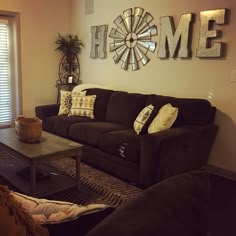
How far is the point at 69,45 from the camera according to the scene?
5316 millimetres

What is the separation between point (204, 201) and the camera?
Answer: 1.17 m

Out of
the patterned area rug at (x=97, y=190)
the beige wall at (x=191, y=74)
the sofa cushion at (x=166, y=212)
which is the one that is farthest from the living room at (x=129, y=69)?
the sofa cushion at (x=166, y=212)

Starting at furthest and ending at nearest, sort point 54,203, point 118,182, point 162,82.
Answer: point 162,82 < point 118,182 < point 54,203

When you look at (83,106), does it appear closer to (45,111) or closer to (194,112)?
(45,111)

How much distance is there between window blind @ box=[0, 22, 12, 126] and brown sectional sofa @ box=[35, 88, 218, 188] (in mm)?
1235

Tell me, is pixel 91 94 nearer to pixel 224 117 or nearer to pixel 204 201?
pixel 224 117

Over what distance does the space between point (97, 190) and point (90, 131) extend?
2.75 feet

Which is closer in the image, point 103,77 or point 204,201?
point 204,201

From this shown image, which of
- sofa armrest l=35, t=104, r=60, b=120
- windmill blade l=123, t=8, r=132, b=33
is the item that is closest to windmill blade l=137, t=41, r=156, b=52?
windmill blade l=123, t=8, r=132, b=33

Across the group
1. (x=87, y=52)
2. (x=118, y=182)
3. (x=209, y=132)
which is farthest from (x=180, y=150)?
(x=87, y=52)

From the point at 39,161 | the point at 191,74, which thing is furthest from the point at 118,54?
the point at 39,161

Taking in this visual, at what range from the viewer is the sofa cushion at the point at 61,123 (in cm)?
399

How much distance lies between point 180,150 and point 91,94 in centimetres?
194

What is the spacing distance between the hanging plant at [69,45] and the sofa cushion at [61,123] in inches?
63.0
